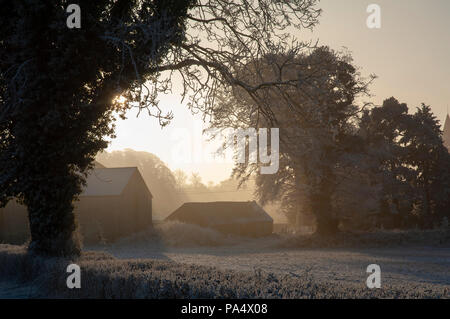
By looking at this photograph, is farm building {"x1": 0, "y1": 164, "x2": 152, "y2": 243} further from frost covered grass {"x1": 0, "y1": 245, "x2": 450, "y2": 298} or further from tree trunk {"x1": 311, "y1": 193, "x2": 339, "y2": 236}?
frost covered grass {"x1": 0, "y1": 245, "x2": 450, "y2": 298}

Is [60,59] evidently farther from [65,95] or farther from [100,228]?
[100,228]

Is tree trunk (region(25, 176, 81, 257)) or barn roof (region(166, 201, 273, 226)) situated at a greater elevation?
tree trunk (region(25, 176, 81, 257))

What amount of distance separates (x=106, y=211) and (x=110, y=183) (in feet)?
10.3

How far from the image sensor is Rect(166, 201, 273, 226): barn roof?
49094 millimetres

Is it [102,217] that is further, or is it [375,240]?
[102,217]

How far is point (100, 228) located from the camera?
37.1m

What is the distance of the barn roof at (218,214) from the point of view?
49094mm

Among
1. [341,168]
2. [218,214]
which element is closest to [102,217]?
[218,214]

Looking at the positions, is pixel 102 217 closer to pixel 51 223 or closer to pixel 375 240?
pixel 375 240

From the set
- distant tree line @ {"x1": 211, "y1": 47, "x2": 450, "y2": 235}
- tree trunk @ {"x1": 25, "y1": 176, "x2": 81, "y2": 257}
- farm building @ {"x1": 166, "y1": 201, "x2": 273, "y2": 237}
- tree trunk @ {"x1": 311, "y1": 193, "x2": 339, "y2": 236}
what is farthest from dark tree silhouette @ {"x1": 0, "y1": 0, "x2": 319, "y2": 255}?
farm building @ {"x1": 166, "y1": 201, "x2": 273, "y2": 237}

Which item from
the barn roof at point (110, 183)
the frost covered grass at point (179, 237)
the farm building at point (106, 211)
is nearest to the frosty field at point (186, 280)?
the frost covered grass at point (179, 237)

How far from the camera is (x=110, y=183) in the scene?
138 feet

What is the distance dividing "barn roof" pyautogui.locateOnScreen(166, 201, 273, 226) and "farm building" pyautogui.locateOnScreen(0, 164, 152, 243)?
520 cm

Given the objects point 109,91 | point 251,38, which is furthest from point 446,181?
point 109,91
